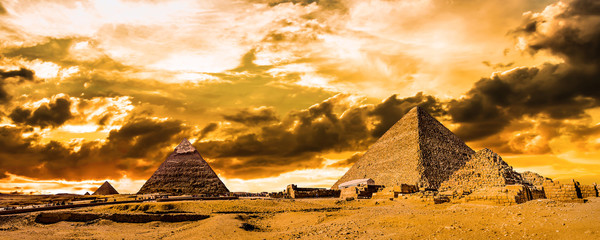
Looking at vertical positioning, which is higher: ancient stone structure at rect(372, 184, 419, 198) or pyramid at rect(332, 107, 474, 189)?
pyramid at rect(332, 107, 474, 189)

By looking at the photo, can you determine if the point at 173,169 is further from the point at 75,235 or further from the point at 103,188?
the point at 75,235

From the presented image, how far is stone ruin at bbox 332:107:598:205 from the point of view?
31500mm

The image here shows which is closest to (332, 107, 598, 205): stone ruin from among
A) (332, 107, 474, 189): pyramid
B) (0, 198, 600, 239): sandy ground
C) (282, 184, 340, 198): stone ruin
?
(332, 107, 474, 189): pyramid

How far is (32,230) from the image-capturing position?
17.2 meters

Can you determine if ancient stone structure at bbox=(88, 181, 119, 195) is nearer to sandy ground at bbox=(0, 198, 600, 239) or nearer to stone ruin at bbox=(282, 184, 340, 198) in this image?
stone ruin at bbox=(282, 184, 340, 198)

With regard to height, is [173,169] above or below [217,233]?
above

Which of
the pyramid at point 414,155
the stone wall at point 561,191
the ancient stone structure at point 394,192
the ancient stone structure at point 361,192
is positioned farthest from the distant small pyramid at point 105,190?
the stone wall at point 561,191

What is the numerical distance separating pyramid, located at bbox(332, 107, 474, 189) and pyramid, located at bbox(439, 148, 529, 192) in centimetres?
2095

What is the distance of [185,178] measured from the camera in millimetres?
88500

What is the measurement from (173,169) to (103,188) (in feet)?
54.6

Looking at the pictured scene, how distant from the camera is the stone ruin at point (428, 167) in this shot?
103ft

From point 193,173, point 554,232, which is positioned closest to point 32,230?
point 554,232

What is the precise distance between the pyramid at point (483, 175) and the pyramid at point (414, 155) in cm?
2095

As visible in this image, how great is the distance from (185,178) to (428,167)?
60138mm
